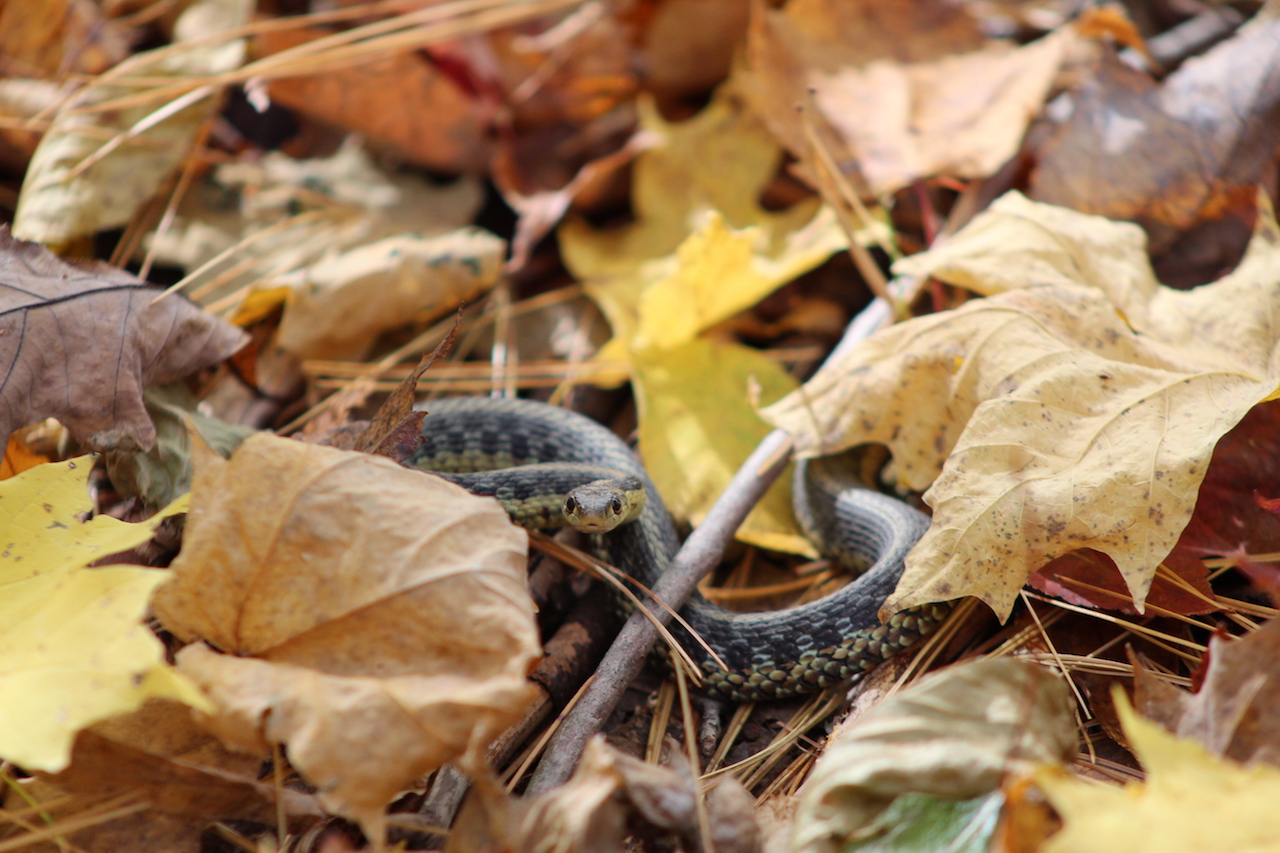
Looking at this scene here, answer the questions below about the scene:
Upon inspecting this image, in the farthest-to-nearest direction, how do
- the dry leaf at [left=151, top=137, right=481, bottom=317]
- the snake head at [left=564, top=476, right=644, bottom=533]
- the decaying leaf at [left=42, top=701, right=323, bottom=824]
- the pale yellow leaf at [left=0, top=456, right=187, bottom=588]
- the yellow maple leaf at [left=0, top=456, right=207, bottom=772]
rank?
the dry leaf at [left=151, top=137, right=481, bottom=317] < the snake head at [left=564, top=476, right=644, bottom=533] < the pale yellow leaf at [left=0, top=456, right=187, bottom=588] < the decaying leaf at [left=42, top=701, right=323, bottom=824] < the yellow maple leaf at [left=0, top=456, right=207, bottom=772]

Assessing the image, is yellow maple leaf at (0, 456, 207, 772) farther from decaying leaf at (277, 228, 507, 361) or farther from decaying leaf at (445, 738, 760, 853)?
decaying leaf at (277, 228, 507, 361)

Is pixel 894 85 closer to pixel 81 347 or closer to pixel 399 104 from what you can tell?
pixel 399 104

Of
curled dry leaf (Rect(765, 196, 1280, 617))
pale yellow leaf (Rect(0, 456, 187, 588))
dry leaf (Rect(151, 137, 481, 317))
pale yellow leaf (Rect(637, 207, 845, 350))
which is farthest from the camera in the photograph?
dry leaf (Rect(151, 137, 481, 317))

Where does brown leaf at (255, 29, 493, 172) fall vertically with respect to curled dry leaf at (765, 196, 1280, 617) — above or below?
above

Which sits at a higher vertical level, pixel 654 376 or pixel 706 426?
pixel 654 376

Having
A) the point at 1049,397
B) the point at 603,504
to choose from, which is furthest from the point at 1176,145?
the point at 603,504

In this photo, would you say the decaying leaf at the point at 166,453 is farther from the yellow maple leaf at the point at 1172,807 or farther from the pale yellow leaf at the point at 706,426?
the yellow maple leaf at the point at 1172,807

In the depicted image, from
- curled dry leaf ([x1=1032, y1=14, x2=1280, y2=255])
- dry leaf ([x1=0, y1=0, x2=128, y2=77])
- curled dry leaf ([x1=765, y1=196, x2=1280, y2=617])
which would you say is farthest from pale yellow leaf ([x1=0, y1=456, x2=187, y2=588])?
curled dry leaf ([x1=1032, y1=14, x2=1280, y2=255])
